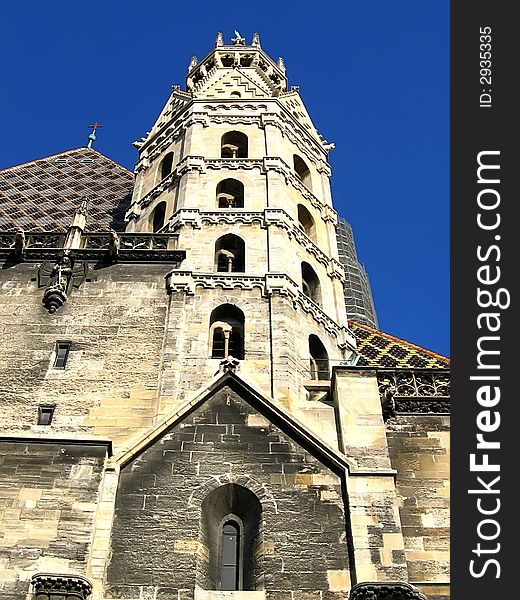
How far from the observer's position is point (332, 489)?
12.0 metres

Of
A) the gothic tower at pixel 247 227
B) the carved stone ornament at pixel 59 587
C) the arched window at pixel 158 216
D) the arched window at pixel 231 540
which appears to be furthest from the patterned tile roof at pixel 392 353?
the carved stone ornament at pixel 59 587

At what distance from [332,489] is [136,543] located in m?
2.59

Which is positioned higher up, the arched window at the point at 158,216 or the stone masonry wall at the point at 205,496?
the arched window at the point at 158,216

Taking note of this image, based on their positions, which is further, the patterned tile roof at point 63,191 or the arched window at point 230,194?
the patterned tile roof at point 63,191

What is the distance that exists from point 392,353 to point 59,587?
11.8m

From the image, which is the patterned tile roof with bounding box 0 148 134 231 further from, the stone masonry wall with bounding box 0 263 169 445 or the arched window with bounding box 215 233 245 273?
the stone masonry wall with bounding box 0 263 169 445

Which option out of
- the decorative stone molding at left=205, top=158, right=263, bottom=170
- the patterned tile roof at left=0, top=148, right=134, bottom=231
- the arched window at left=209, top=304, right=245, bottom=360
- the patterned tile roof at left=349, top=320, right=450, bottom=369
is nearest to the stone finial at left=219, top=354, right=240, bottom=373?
the arched window at left=209, top=304, right=245, bottom=360

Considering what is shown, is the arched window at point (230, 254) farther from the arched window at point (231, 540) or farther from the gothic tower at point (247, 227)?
the arched window at point (231, 540)

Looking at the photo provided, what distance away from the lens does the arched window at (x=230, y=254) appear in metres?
16.8

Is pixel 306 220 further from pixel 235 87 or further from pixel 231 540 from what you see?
pixel 231 540

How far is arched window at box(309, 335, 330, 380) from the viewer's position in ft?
51.3

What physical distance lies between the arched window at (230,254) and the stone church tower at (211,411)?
40 millimetres

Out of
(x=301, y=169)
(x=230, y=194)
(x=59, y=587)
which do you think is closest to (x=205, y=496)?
(x=59, y=587)

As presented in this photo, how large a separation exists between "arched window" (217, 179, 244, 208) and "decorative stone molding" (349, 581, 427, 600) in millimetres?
9659
